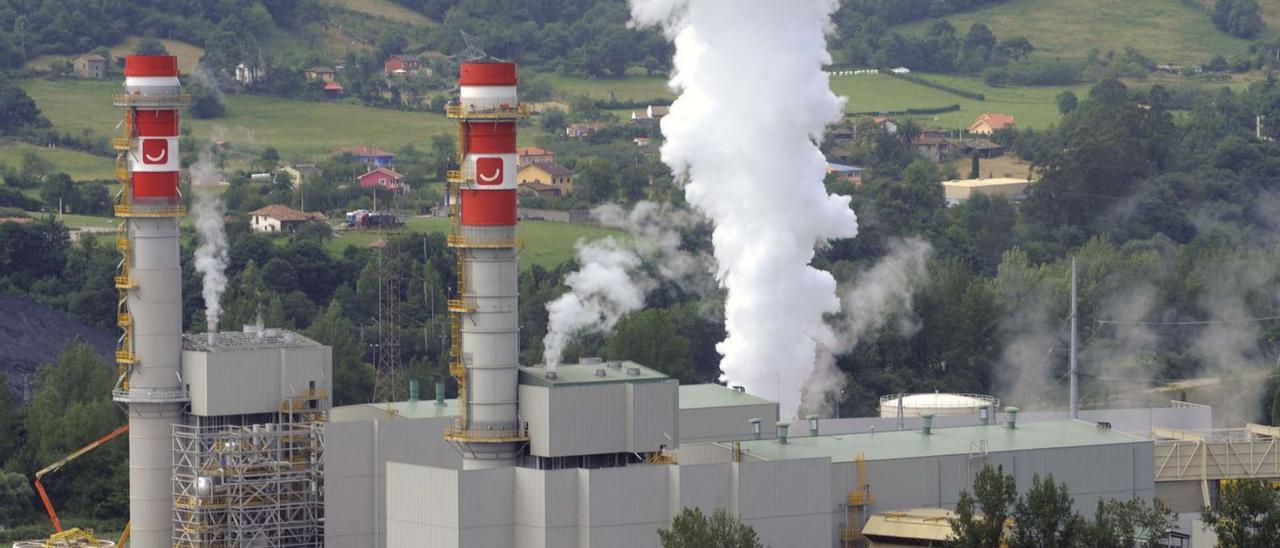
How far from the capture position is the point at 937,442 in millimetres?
89688

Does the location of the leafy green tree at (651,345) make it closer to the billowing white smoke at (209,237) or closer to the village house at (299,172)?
the billowing white smoke at (209,237)

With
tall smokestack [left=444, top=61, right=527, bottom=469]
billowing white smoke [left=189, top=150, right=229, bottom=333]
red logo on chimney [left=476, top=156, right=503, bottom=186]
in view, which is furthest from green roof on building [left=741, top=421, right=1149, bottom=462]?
billowing white smoke [left=189, top=150, right=229, bottom=333]

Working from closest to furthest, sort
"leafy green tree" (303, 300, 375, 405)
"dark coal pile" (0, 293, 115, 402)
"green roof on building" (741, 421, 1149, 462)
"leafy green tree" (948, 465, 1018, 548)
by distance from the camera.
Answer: "leafy green tree" (948, 465, 1018, 548)
"green roof on building" (741, 421, 1149, 462)
"leafy green tree" (303, 300, 375, 405)
"dark coal pile" (0, 293, 115, 402)

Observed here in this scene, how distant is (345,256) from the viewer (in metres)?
163

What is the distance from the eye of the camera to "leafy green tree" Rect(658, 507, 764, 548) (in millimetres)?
78125

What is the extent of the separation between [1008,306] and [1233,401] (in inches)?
583

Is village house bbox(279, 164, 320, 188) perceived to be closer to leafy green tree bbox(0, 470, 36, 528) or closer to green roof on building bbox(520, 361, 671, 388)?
leafy green tree bbox(0, 470, 36, 528)

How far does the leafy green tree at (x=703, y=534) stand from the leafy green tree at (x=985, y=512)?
586 cm

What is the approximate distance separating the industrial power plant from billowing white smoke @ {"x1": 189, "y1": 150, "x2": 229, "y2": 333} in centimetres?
433

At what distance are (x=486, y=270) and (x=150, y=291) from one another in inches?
559

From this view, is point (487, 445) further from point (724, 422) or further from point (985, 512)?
point (724, 422)

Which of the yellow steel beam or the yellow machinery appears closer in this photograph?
the yellow machinery

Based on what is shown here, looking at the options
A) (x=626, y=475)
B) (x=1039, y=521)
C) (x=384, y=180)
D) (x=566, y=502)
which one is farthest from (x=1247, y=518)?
(x=384, y=180)

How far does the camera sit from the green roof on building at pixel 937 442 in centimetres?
8650
